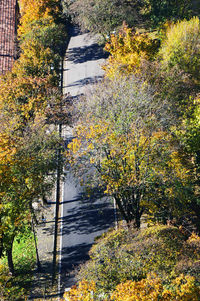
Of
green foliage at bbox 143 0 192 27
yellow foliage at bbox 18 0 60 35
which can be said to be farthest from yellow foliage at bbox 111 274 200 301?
yellow foliage at bbox 18 0 60 35

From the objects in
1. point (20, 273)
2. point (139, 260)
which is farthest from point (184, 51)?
point (20, 273)

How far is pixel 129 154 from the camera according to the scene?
21.6 meters

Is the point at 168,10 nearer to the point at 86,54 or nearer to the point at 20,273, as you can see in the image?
the point at 86,54

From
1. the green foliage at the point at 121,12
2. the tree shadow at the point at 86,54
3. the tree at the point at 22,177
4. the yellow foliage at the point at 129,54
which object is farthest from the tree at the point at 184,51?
the tree at the point at 22,177

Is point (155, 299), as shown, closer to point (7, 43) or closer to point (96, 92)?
point (96, 92)

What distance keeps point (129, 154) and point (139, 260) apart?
22.7 ft

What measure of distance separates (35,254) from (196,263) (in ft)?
40.9

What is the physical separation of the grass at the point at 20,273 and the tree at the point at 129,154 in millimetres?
7154

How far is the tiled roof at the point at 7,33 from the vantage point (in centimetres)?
3834

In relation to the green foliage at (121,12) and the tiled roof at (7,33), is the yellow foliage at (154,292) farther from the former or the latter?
the green foliage at (121,12)

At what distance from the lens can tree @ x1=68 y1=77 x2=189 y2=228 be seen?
21.5 metres

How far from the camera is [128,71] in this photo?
30.5 m

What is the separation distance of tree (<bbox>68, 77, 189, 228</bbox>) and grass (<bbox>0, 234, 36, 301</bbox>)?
23.5 feet

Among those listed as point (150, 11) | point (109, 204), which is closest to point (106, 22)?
point (150, 11)
